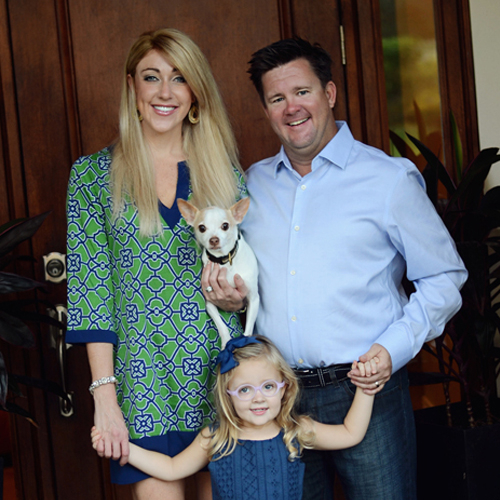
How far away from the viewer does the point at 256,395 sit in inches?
65.1

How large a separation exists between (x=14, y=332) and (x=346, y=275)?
103 cm

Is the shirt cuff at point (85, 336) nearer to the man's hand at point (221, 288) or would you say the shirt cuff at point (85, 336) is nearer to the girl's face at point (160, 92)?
the man's hand at point (221, 288)

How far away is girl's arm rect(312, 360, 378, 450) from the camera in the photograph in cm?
167

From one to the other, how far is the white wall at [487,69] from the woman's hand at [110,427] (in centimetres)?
204

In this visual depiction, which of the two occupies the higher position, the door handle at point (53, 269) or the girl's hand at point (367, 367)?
the door handle at point (53, 269)

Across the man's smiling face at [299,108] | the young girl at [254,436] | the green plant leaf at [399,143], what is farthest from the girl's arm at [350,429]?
the green plant leaf at [399,143]

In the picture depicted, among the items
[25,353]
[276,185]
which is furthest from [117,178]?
[25,353]

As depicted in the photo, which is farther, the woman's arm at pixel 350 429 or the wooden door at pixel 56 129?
the wooden door at pixel 56 129

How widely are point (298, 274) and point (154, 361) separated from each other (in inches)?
19.0

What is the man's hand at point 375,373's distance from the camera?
1.64 metres

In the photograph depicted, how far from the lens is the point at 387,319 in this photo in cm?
178

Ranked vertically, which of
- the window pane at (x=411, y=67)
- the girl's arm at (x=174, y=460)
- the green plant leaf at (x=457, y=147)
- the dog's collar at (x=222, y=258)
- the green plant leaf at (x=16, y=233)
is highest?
the window pane at (x=411, y=67)

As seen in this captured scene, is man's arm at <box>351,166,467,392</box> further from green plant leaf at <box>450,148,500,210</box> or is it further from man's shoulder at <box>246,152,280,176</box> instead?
green plant leaf at <box>450,148,500,210</box>

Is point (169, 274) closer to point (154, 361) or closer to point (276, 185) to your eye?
point (154, 361)
